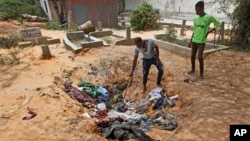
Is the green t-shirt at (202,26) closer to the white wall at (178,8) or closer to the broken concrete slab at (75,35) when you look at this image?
the broken concrete slab at (75,35)

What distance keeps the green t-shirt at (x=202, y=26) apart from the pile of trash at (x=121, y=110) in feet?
5.02

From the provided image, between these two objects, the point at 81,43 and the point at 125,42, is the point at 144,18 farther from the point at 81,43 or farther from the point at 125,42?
the point at 81,43

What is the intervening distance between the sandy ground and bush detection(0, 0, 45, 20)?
49.1ft

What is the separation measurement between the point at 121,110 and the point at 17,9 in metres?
21.4

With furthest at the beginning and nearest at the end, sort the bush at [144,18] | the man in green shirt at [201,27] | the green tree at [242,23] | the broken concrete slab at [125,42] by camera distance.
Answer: the bush at [144,18]
the broken concrete slab at [125,42]
the green tree at [242,23]
the man in green shirt at [201,27]

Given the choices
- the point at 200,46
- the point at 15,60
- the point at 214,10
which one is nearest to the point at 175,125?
the point at 200,46

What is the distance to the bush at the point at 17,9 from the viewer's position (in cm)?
2473

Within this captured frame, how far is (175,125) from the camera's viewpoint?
5812 mm

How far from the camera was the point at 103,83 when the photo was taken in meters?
8.71

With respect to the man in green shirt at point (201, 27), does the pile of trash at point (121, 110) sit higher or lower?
lower

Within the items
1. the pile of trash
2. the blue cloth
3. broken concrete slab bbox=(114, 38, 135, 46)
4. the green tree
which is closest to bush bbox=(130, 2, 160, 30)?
broken concrete slab bbox=(114, 38, 135, 46)

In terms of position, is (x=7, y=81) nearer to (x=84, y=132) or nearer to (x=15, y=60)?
(x=15, y=60)

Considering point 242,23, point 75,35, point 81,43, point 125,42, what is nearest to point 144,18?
point 75,35

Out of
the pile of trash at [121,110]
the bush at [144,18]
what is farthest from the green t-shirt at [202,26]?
the bush at [144,18]
